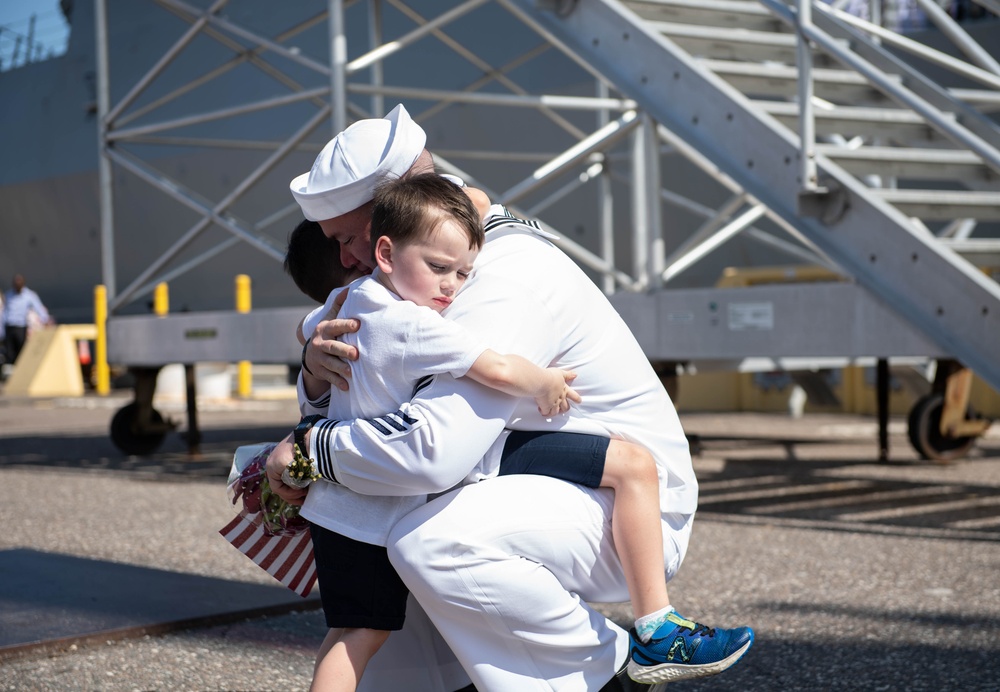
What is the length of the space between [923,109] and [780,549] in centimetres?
201

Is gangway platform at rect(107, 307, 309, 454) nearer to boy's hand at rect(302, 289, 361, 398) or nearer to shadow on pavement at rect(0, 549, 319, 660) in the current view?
Answer: shadow on pavement at rect(0, 549, 319, 660)

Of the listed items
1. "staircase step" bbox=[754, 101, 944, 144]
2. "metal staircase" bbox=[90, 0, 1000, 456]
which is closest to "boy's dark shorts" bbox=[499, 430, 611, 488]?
"metal staircase" bbox=[90, 0, 1000, 456]

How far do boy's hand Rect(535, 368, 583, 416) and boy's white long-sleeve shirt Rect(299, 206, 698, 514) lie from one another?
1.9 inches

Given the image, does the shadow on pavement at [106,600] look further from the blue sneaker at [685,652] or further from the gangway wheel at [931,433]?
the gangway wheel at [931,433]

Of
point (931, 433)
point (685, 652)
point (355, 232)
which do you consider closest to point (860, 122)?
point (931, 433)

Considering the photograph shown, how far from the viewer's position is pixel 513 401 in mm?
2260

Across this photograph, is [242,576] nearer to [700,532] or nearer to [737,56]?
[700,532]

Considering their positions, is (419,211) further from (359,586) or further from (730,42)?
(730,42)

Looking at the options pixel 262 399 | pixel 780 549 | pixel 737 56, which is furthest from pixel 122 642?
pixel 262 399

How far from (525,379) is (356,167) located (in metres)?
0.63

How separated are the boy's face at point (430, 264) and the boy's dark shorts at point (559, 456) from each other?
0.33m

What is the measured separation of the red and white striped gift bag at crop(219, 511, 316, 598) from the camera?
8.69ft

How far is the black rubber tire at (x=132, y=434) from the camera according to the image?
30.1 feet

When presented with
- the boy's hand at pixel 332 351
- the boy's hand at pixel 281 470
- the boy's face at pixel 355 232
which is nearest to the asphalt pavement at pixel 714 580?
the boy's hand at pixel 281 470
